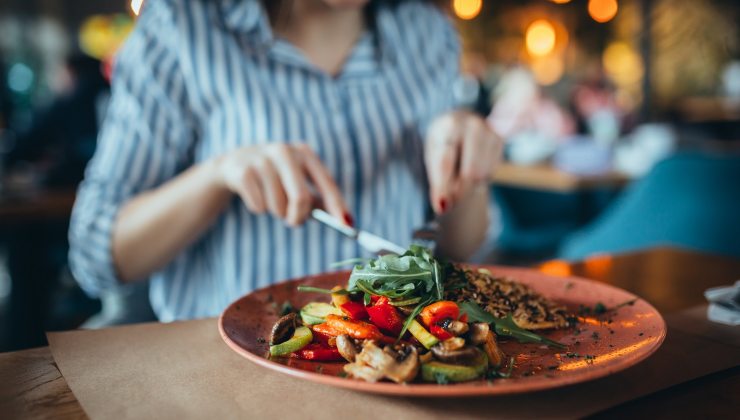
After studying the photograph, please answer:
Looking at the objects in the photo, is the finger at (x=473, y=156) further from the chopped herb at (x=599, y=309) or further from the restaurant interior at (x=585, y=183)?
the chopped herb at (x=599, y=309)

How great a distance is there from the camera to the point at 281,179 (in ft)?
3.71

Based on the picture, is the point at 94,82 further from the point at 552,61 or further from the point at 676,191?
the point at 552,61

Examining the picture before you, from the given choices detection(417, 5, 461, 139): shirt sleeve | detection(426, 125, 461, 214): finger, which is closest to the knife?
detection(426, 125, 461, 214): finger

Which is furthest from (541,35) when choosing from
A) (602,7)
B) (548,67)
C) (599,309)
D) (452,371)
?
(452,371)

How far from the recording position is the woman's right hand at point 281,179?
1.11m

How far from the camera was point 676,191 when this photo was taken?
2.30 metres

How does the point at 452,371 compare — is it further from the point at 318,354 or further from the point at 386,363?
the point at 318,354

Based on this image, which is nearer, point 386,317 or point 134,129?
point 386,317

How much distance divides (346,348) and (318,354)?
0.05 m

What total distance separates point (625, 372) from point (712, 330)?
26cm

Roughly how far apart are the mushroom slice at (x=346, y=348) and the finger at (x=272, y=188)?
0.46 metres

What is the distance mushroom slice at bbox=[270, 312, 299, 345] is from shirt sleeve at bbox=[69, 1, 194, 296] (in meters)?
0.77

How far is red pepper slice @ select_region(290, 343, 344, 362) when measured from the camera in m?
0.74

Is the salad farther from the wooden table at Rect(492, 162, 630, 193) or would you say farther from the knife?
the wooden table at Rect(492, 162, 630, 193)
